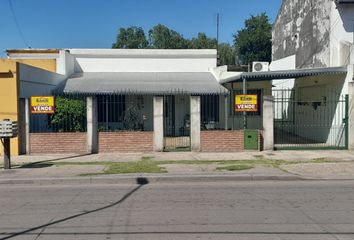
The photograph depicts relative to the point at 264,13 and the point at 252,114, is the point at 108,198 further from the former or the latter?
the point at 264,13

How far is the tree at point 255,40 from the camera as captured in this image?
6084cm

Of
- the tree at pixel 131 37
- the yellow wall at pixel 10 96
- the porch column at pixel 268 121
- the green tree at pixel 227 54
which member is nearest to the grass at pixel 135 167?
the yellow wall at pixel 10 96

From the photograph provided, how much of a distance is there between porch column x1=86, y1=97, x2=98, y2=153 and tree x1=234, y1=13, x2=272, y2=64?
149ft

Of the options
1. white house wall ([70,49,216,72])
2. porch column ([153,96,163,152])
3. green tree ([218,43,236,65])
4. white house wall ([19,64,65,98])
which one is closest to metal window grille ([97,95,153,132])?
white house wall ([19,64,65,98])

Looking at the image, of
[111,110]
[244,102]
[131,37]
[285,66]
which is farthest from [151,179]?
[131,37]

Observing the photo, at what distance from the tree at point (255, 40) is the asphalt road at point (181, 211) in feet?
168

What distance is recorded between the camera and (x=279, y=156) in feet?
53.1

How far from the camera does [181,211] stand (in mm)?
7906

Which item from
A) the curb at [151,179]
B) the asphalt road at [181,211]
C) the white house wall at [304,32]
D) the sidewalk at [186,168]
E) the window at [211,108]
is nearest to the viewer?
the asphalt road at [181,211]

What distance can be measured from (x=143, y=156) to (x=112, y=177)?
4.55 m

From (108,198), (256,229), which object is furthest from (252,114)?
(256,229)

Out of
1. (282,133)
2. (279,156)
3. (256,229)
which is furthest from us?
(282,133)

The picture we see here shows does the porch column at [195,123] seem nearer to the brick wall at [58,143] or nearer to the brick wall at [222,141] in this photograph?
the brick wall at [222,141]

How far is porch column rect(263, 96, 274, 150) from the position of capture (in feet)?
57.4
